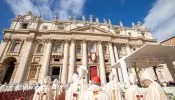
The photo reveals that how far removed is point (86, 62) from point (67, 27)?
9971mm

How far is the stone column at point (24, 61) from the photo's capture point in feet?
58.4

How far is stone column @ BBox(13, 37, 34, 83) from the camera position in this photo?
17.8m

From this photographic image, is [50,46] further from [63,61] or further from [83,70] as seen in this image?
[83,70]

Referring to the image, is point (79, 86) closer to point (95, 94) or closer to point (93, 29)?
point (95, 94)

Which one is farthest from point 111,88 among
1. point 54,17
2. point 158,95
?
point 54,17

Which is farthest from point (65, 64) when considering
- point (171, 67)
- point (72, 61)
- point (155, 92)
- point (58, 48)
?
point (155, 92)

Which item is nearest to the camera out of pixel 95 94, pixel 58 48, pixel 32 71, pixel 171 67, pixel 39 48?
pixel 95 94

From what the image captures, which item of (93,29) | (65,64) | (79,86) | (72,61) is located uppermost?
(93,29)

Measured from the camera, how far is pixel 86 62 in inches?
838

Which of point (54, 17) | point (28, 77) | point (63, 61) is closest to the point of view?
point (28, 77)

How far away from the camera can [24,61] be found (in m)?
19.4

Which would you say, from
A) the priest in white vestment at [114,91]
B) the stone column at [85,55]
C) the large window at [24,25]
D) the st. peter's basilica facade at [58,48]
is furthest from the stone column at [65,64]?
the priest in white vestment at [114,91]

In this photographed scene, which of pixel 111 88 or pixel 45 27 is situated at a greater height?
pixel 45 27

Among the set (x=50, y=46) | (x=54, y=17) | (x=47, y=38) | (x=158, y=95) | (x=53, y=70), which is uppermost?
(x=54, y=17)
